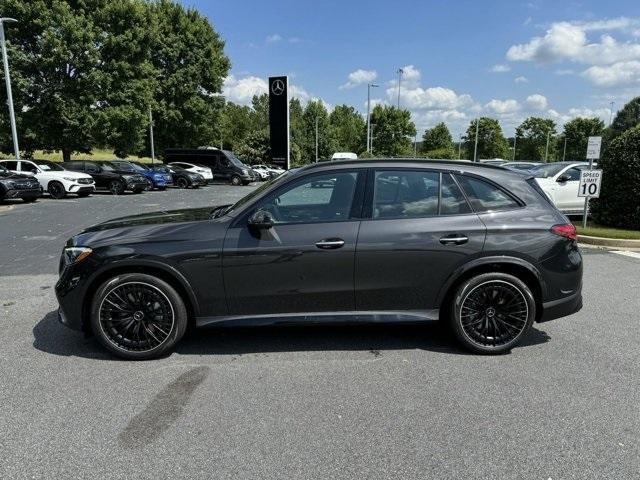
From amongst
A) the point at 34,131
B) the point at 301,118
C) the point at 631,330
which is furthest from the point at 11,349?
the point at 301,118

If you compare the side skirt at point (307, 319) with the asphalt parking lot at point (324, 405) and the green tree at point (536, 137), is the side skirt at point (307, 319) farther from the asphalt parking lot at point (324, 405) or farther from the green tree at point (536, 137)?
the green tree at point (536, 137)

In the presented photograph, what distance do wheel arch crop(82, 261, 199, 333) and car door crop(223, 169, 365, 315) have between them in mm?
337

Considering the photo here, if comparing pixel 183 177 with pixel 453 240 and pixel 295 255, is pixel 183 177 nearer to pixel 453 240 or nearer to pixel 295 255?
pixel 295 255

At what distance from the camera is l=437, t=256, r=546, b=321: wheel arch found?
4.06 m

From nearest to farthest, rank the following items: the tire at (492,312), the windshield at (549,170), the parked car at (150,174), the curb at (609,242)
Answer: the tire at (492,312) < the curb at (609,242) < the windshield at (549,170) < the parked car at (150,174)

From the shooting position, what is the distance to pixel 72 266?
3967mm

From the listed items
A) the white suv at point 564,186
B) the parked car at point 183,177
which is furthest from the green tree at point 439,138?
the white suv at point 564,186

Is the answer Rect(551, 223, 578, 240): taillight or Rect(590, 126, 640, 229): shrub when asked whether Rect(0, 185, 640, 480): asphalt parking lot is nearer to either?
Rect(551, 223, 578, 240): taillight

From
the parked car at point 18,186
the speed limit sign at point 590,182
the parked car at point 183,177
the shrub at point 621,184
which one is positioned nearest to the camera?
the speed limit sign at point 590,182

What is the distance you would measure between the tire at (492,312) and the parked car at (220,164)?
96.7 feet

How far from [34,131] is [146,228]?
91.6 feet

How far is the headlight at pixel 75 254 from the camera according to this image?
395cm

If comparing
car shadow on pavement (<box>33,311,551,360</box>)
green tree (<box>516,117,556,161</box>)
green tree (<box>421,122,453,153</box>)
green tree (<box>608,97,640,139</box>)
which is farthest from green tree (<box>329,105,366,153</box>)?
car shadow on pavement (<box>33,311,551,360</box>)

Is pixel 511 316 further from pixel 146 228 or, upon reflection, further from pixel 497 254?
pixel 146 228
